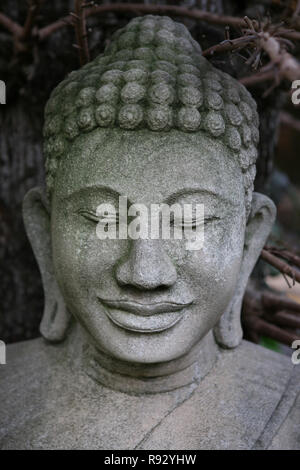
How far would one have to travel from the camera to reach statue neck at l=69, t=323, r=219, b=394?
6.11 feet

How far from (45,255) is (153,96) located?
0.78 metres

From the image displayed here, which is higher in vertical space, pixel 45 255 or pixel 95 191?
pixel 95 191

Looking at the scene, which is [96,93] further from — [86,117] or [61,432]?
[61,432]

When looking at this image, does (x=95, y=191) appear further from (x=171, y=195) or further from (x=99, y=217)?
(x=171, y=195)

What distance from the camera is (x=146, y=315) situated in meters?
1.69

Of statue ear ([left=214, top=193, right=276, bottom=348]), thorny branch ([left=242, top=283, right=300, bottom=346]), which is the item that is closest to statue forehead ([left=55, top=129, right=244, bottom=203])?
statue ear ([left=214, top=193, right=276, bottom=348])

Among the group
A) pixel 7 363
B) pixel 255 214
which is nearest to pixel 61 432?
pixel 7 363

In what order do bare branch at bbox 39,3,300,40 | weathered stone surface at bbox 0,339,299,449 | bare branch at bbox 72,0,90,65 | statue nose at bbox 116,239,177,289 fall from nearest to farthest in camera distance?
statue nose at bbox 116,239,177,289, weathered stone surface at bbox 0,339,299,449, bare branch at bbox 72,0,90,65, bare branch at bbox 39,3,300,40

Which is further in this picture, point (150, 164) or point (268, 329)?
point (268, 329)

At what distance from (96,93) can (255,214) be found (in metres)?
0.71

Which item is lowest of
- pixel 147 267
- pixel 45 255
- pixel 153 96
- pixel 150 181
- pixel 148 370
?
pixel 148 370

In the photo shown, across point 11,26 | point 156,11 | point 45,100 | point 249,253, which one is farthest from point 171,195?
point 45,100

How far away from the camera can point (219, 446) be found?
1.79 meters

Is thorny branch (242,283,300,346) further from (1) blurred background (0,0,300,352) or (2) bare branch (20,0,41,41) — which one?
(2) bare branch (20,0,41,41)
